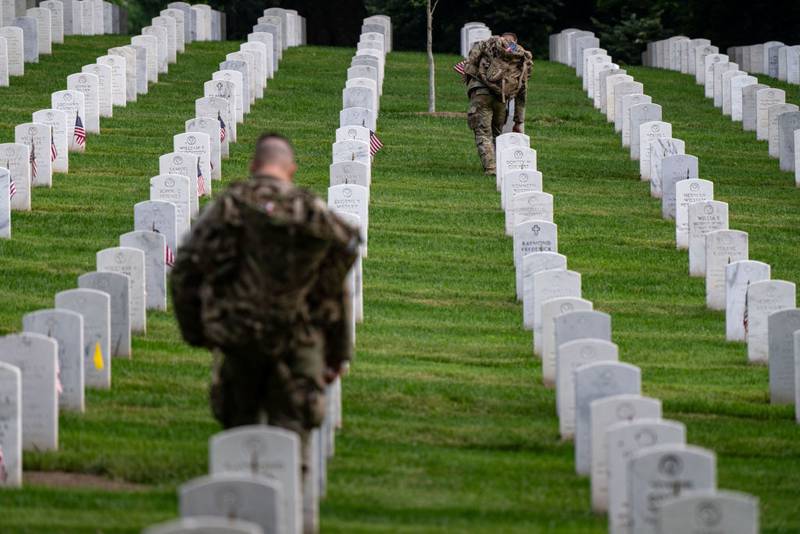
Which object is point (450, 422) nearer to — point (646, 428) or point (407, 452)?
point (407, 452)

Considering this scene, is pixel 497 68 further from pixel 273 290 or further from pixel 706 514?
pixel 706 514

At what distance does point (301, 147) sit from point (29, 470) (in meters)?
15.0

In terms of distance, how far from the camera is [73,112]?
932 inches

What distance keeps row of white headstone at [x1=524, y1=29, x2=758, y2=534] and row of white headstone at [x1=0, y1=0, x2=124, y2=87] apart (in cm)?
1599

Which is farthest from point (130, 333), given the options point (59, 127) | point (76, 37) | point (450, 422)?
point (76, 37)

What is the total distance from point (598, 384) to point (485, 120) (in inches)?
510

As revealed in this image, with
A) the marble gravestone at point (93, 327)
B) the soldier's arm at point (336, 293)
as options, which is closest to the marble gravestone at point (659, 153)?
the marble gravestone at point (93, 327)

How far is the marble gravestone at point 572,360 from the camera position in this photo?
37.2 ft

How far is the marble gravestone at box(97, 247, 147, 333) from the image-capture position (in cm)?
1434

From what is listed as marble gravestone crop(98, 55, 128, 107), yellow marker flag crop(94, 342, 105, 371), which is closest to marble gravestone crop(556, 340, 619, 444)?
yellow marker flag crop(94, 342, 105, 371)

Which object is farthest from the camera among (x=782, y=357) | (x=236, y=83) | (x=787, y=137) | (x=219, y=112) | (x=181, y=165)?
(x=236, y=83)

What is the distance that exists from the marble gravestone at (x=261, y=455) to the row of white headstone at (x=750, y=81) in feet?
54.8

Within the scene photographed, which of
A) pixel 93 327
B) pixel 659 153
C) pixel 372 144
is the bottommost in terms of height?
pixel 93 327

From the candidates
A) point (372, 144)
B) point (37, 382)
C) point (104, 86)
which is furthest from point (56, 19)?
point (37, 382)
